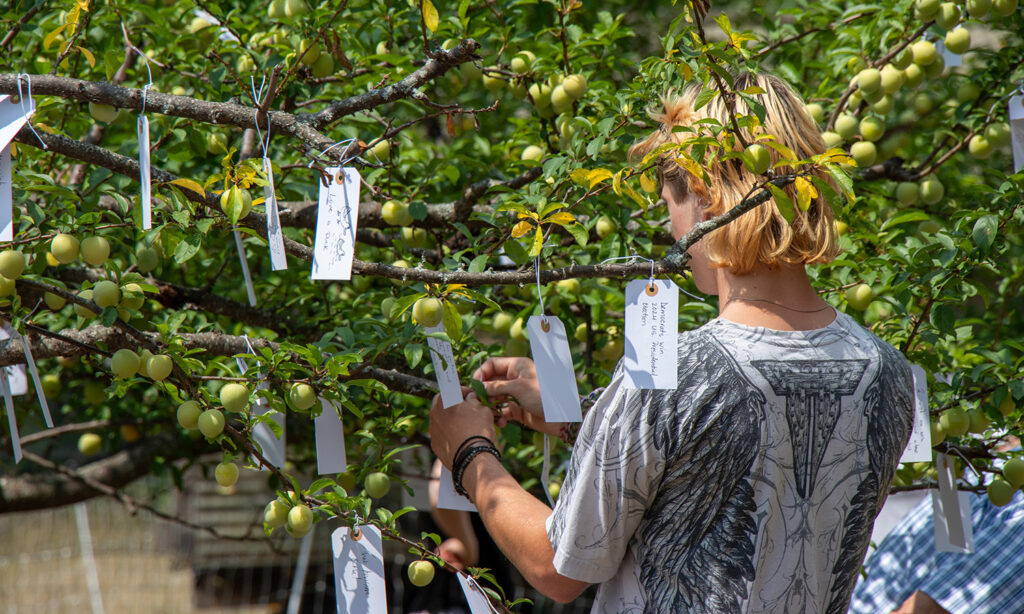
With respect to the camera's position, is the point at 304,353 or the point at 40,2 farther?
the point at 40,2

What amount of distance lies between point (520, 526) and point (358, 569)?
0.36 m

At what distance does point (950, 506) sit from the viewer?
1674 millimetres

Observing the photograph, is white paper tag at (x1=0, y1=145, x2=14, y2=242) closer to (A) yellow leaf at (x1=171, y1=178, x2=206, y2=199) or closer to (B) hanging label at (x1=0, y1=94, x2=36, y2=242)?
(B) hanging label at (x1=0, y1=94, x2=36, y2=242)

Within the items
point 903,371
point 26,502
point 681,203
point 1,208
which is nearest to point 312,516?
point 1,208

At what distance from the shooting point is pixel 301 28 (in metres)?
1.94

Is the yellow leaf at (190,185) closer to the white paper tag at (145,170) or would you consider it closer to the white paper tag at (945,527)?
the white paper tag at (145,170)

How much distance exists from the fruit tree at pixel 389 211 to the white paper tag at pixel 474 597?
3.1 inches

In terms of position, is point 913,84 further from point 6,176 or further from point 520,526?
point 6,176

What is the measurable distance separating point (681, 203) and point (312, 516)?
2.49 feet

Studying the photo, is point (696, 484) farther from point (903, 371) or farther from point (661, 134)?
point (661, 134)

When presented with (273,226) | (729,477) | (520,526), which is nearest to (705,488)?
(729,477)

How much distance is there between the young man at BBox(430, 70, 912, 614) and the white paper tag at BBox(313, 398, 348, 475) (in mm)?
460

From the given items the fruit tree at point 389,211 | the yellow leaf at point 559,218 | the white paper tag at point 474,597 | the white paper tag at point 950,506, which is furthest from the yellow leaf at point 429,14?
the white paper tag at point 950,506

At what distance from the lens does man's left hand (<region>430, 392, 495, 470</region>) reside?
4.52 feet
